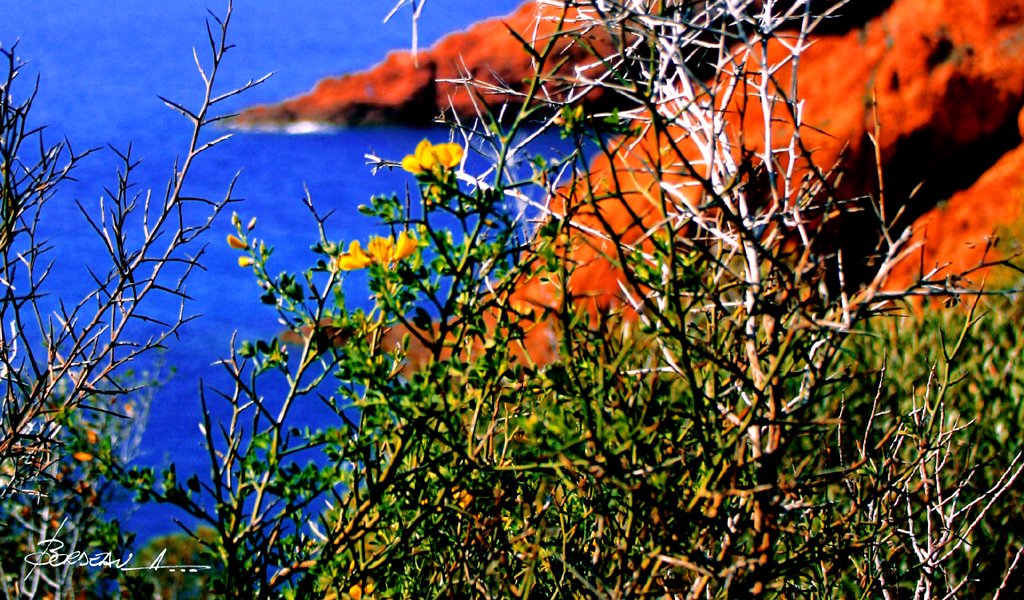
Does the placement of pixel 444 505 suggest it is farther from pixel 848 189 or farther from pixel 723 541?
pixel 848 189

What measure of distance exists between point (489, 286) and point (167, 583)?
4.10 metres

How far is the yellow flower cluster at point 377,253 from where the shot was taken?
1120 mm

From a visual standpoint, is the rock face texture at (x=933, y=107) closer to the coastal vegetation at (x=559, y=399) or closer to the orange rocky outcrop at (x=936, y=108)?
the orange rocky outcrop at (x=936, y=108)

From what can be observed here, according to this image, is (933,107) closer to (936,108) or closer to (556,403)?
(936,108)

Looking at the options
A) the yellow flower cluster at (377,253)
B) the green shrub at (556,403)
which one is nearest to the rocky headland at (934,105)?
the green shrub at (556,403)

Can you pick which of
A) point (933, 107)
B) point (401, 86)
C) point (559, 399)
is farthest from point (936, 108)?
point (559, 399)

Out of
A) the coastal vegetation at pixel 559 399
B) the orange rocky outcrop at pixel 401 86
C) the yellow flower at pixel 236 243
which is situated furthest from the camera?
the orange rocky outcrop at pixel 401 86

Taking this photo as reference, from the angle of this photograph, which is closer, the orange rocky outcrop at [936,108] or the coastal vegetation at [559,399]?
the coastal vegetation at [559,399]

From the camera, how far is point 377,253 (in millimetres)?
1132

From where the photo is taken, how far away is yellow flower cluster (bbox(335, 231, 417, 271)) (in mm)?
1120

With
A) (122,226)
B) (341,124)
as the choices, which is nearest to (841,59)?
(341,124)
